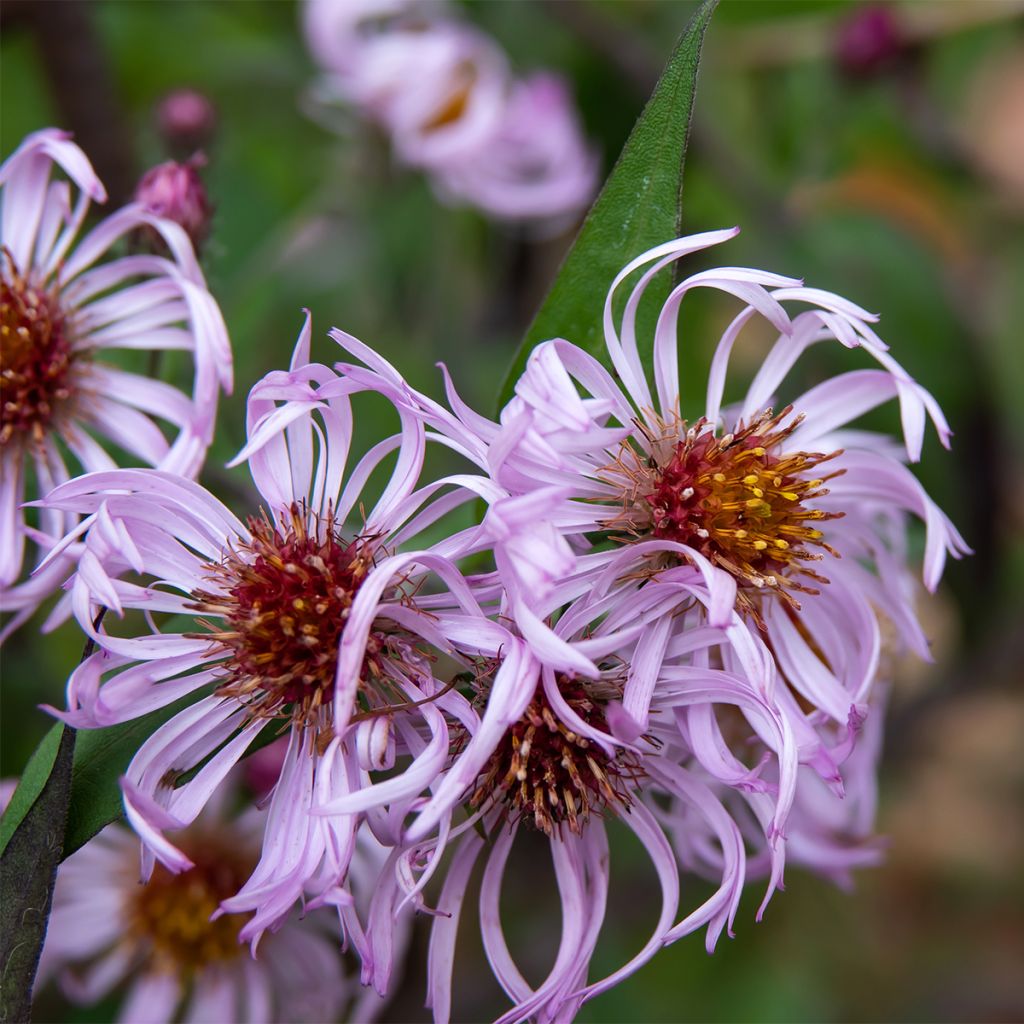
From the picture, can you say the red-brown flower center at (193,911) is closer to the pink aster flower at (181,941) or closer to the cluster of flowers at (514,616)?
the pink aster flower at (181,941)

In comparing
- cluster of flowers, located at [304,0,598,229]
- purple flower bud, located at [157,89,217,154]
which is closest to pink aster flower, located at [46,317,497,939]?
purple flower bud, located at [157,89,217,154]

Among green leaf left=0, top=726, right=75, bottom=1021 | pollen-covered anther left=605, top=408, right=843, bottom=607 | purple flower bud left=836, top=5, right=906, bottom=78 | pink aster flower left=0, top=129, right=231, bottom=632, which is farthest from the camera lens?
purple flower bud left=836, top=5, right=906, bottom=78

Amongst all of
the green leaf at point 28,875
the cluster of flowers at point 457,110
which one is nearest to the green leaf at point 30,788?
the green leaf at point 28,875

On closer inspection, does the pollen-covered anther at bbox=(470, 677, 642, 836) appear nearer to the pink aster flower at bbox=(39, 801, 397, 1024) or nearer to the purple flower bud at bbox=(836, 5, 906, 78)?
the pink aster flower at bbox=(39, 801, 397, 1024)

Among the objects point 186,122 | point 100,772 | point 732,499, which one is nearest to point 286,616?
point 100,772

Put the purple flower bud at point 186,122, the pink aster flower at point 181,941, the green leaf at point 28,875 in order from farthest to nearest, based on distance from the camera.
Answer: the purple flower bud at point 186,122
the pink aster flower at point 181,941
the green leaf at point 28,875

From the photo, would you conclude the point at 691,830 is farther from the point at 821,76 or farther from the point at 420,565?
the point at 821,76

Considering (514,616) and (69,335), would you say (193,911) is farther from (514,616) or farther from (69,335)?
(514,616)
